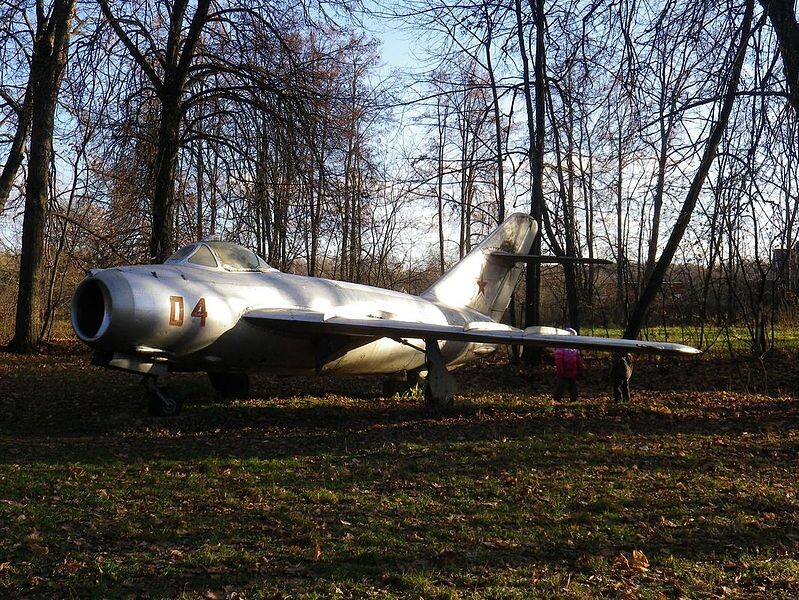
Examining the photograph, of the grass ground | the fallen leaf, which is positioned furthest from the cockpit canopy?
the fallen leaf

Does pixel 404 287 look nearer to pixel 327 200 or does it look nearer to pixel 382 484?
pixel 327 200

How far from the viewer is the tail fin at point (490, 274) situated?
49.7 ft

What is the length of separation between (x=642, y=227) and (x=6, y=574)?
32.4 metres

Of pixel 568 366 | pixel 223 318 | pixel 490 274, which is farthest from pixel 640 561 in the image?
pixel 490 274

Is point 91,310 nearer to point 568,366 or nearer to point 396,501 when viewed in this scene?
point 396,501

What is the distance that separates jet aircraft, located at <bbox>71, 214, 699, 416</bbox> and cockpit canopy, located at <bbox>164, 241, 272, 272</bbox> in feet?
0.06

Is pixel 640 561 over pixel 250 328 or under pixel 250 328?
under

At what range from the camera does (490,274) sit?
51.2ft

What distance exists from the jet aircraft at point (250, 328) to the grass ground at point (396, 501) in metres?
0.80

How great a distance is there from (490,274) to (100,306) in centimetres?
882

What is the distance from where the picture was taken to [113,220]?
1931 cm

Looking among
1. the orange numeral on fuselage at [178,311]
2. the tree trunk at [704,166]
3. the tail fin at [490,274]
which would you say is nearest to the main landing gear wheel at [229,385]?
the orange numeral on fuselage at [178,311]

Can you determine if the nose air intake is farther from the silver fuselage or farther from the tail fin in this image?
the tail fin

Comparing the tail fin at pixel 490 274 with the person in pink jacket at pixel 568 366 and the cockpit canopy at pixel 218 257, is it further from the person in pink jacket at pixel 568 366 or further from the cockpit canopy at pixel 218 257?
the cockpit canopy at pixel 218 257
